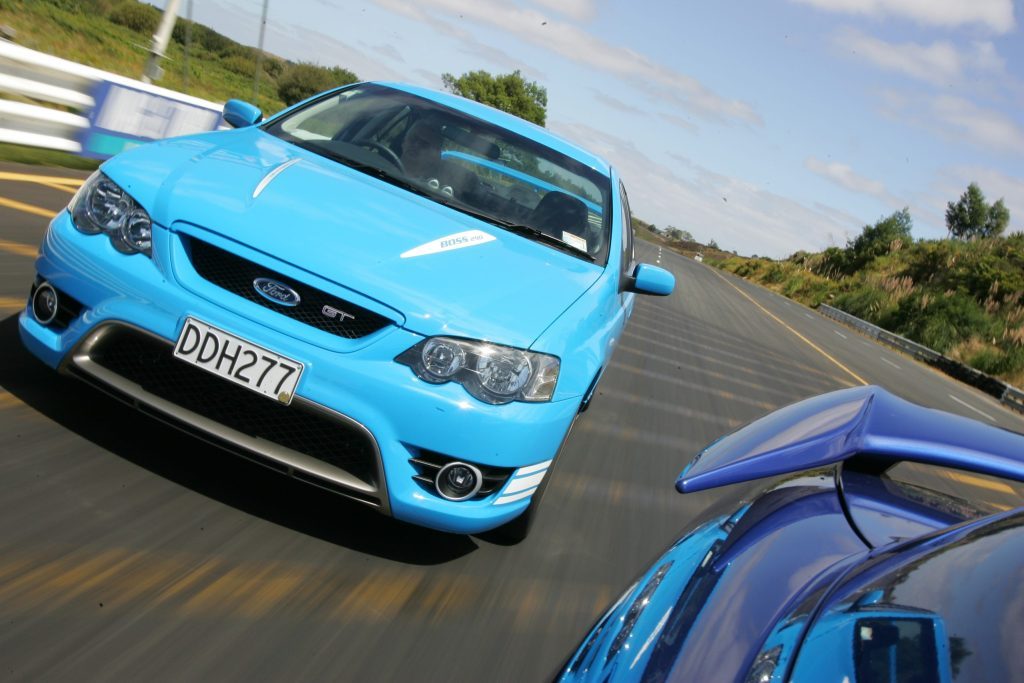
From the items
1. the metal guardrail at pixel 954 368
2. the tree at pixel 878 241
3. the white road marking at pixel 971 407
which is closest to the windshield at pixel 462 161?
the white road marking at pixel 971 407

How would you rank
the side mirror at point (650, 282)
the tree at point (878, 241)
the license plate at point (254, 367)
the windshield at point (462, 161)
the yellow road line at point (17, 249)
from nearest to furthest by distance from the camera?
the license plate at point (254, 367)
the windshield at point (462, 161)
the side mirror at point (650, 282)
the yellow road line at point (17, 249)
the tree at point (878, 241)

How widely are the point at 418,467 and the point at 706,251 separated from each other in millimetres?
112970

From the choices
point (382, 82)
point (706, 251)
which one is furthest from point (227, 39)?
point (382, 82)

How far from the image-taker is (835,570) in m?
1.42

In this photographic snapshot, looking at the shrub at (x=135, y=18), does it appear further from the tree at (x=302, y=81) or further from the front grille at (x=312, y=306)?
the front grille at (x=312, y=306)

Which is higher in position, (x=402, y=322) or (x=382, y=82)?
(x=382, y=82)

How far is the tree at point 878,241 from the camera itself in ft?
194

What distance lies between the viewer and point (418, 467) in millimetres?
2730

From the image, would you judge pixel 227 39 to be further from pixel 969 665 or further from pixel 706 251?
pixel 969 665

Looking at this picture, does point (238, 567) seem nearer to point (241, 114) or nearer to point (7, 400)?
point (7, 400)

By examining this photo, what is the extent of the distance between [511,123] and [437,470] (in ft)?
8.30

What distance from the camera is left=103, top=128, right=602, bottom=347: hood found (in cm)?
271

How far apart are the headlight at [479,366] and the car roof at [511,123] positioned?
2131 millimetres

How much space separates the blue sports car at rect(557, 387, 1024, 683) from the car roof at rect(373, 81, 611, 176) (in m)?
2.92
